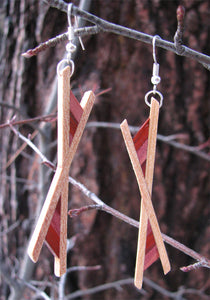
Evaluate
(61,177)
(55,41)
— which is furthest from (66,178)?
(55,41)

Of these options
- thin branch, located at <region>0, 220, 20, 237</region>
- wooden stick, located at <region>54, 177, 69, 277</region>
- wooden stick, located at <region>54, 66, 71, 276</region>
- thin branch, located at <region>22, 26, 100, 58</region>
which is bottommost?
thin branch, located at <region>0, 220, 20, 237</region>

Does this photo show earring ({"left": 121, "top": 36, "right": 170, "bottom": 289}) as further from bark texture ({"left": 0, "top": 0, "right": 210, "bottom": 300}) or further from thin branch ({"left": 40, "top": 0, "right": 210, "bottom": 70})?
bark texture ({"left": 0, "top": 0, "right": 210, "bottom": 300})

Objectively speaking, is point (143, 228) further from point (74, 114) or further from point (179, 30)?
point (179, 30)

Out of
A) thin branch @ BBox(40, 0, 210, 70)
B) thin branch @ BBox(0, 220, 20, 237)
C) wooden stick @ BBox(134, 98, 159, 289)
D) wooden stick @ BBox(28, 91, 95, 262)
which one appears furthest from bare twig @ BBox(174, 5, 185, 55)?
thin branch @ BBox(0, 220, 20, 237)

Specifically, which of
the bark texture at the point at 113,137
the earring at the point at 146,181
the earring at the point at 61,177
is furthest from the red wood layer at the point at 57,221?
the bark texture at the point at 113,137

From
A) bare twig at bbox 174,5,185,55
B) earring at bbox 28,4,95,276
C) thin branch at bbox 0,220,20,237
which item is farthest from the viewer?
thin branch at bbox 0,220,20,237

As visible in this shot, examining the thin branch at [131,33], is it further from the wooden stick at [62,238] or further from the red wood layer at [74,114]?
the wooden stick at [62,238]

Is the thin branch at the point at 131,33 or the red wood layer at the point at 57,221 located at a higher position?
the thin branch at the point at 131,33
